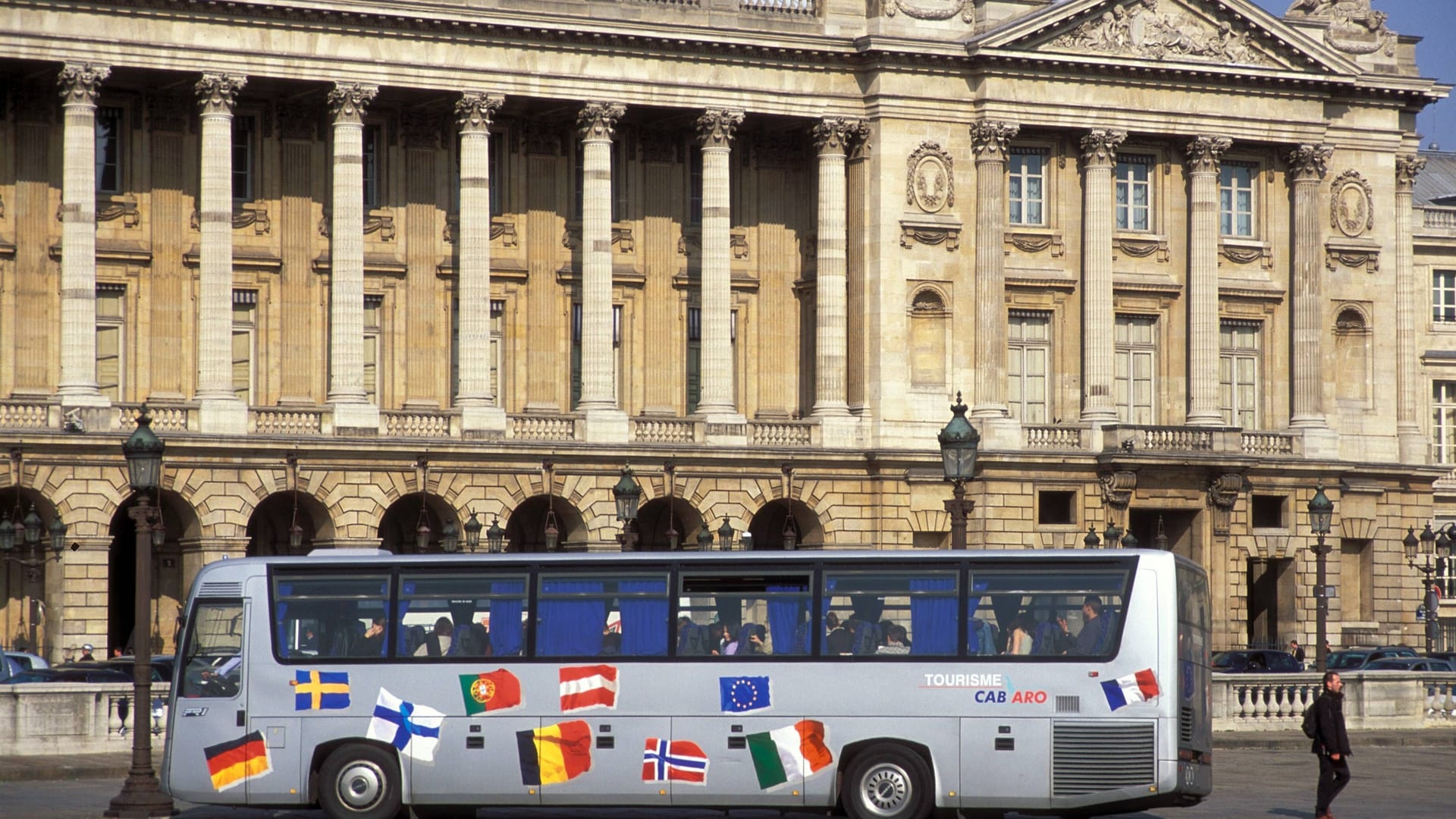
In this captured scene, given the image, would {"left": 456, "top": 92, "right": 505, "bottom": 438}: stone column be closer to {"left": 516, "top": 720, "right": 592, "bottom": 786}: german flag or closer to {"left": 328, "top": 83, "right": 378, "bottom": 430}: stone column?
{"left": 328, "top": 83, "right": 378, "bottom": 430}: stone column

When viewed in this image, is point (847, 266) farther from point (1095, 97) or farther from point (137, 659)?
point (137, 659)

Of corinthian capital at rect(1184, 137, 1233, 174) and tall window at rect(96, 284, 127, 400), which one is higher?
corinthian capital at rect(1184, 137, 1233, 174)

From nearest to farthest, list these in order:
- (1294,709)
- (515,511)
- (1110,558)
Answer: (1110,558) → (1294,709) → (515,511)

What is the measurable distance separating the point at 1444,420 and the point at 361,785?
210 feet

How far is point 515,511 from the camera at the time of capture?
6744 centimetres

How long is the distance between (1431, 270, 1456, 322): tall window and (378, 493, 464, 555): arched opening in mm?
39287

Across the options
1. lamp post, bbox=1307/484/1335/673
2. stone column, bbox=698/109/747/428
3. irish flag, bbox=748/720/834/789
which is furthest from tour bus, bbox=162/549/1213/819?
stone column, bbox=698/109/747/428

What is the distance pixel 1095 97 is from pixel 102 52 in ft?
88.0

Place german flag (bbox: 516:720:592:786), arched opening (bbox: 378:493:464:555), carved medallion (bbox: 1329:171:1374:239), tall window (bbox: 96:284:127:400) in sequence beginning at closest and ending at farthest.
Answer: german flag (bbox: 516:720:592:786), tall window (bbox: 96:284:127:400), arched opening (bbox: 378:493:464:555), carved medallion (bbox: 1329:171:1374:239)

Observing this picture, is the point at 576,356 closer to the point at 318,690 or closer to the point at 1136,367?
the point at 1136,367

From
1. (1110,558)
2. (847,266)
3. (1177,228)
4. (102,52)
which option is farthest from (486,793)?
(1177,228)

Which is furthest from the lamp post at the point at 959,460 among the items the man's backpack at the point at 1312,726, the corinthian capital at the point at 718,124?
the corinthian capital at the point at 718,124

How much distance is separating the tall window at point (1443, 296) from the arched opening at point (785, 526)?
97.2 ft

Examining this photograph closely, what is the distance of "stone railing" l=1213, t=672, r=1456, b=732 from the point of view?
49062 mm
